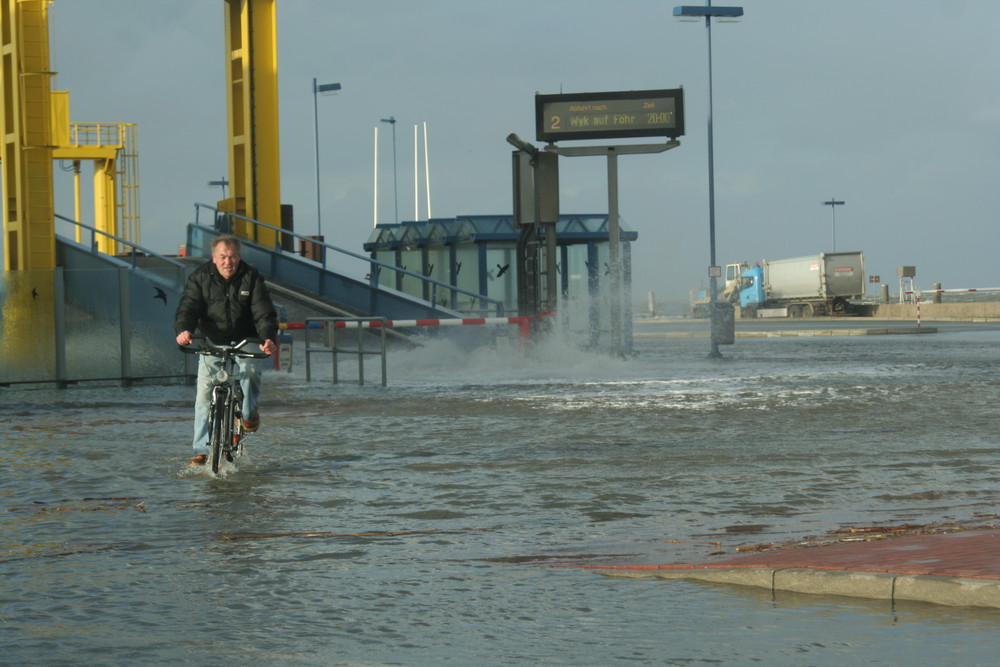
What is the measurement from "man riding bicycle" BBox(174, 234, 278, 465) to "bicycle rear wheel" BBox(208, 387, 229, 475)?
0.39 ft

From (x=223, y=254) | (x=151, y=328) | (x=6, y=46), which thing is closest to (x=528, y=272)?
(x=151, y=328)

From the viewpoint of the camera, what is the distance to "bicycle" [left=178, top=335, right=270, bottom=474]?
10.5m

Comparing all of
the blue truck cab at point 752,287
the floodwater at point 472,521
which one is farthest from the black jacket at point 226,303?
the blue truck cab at point 752,287

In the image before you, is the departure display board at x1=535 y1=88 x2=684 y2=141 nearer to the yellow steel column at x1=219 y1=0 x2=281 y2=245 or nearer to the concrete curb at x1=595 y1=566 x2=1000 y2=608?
the yellow steel column at x1=219 y1=0 x2=281 y2=245

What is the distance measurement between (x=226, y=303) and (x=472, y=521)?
11.0ft

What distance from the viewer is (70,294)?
846 inches

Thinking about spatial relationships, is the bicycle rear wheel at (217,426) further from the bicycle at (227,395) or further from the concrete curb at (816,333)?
the concrete curb at (816,333)

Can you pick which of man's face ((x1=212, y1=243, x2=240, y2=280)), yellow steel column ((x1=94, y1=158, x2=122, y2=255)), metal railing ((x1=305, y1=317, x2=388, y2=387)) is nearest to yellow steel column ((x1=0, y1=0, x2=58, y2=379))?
metal railing ((x1=305, y1=317, x2=388, y2=387))

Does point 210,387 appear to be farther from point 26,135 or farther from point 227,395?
point 26,135

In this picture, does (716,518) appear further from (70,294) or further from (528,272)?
(528,272)

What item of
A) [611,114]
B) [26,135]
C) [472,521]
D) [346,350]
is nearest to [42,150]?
[26,135]

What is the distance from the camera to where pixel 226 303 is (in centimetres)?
1076

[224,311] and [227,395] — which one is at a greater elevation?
[224,311]

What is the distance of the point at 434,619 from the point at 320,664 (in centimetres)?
82
